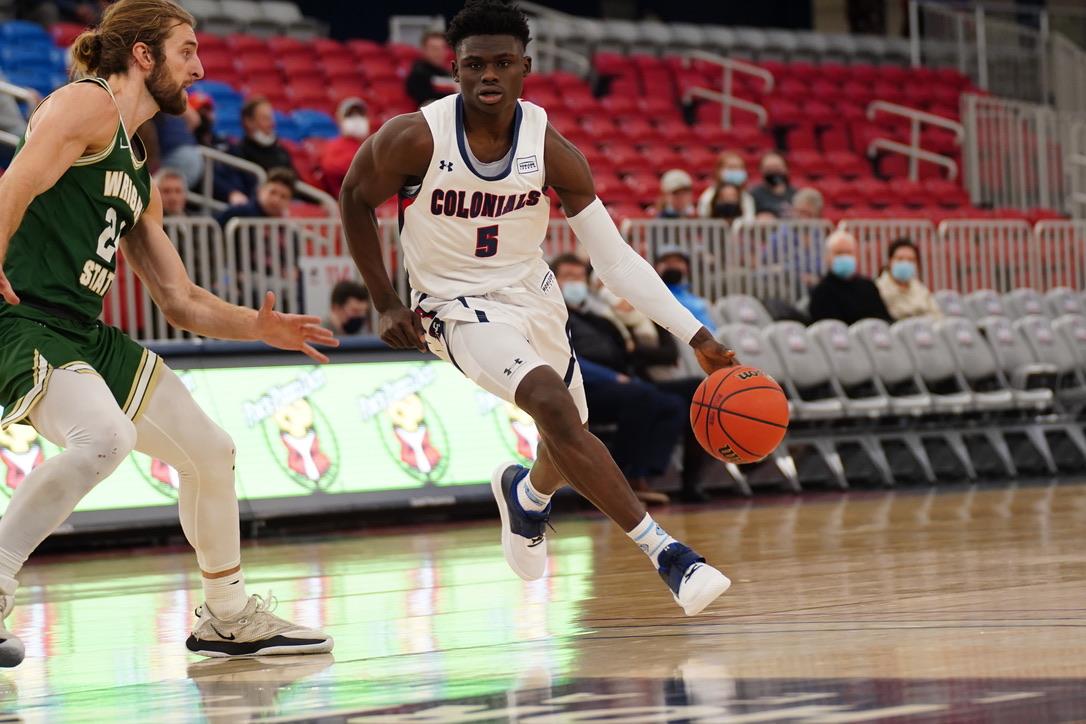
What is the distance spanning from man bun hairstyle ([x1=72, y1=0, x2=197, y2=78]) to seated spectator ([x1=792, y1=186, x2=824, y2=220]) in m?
11.7

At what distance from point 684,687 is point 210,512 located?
70.8 inches

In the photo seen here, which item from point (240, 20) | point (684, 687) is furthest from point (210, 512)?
point (240, 20)

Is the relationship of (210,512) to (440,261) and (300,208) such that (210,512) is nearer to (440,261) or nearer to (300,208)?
(440,261)

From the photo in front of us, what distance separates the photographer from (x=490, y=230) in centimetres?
637

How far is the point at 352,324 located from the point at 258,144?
9.27ft

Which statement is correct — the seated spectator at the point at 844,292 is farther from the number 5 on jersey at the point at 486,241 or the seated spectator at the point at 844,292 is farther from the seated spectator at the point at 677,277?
the number 5 on jersey at the point at 486,241

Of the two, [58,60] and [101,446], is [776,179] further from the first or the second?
[101,446]

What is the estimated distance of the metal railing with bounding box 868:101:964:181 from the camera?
22.5 metres

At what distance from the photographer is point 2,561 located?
502 cm

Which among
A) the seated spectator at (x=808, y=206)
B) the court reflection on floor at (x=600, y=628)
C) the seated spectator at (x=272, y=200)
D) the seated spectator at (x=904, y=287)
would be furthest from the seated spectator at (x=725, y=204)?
the court reflection on floor at (x=600, y=628)

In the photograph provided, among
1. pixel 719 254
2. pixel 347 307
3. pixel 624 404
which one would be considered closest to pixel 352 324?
pixel 347 307

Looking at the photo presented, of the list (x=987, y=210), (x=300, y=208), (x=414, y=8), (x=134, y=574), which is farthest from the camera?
(x=414, y=8)

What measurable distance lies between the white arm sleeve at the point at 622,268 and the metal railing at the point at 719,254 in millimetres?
4620

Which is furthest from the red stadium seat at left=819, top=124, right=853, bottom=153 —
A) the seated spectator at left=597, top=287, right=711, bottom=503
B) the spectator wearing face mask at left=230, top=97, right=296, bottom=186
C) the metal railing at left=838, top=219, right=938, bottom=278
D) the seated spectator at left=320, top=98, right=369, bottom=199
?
the seated spectator at left=597, top=287, right=711, bottom=503
